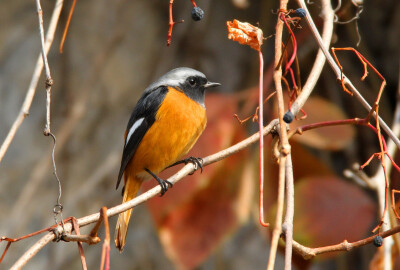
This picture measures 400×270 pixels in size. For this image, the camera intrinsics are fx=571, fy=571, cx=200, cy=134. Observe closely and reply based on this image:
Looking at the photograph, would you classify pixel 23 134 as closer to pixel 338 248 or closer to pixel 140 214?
pixel 140 214

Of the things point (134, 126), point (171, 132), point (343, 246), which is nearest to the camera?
point (343, 246)

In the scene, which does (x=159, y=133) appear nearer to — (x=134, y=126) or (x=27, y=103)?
(x=134, y=126)

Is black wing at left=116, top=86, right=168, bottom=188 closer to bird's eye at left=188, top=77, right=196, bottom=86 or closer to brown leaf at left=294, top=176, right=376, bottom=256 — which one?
bird's eye at left=188, top=77, right=196, bottom=86

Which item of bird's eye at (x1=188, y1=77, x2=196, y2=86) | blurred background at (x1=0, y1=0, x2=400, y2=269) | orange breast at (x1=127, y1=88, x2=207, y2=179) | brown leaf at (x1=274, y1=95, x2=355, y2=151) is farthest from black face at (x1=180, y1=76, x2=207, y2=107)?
blurred background at (x1=0, y1=0, x2=400, y2=269)

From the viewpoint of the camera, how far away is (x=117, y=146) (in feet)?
13.2

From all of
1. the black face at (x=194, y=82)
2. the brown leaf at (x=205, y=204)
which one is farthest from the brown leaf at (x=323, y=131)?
the black face at (x=194, y=82)

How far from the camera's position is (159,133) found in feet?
9.48

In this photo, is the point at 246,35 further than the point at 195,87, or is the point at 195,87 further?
the point at 195,87

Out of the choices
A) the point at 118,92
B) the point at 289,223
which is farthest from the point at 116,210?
the point at 118,92

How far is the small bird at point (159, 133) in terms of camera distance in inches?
112

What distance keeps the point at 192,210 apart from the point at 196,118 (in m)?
0.54

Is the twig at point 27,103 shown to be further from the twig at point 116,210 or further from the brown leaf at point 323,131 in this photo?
the brown leaf at point 323,131

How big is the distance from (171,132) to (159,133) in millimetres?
73

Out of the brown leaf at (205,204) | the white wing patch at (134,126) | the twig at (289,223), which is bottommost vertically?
the twig at (289,223)
